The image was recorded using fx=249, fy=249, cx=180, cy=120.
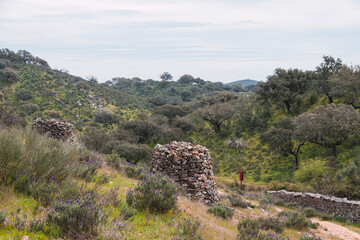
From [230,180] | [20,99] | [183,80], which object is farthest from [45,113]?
[183,80]

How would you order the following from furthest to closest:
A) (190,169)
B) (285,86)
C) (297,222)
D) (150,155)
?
(285,86)
(150,155)
(297,222)
(190,169)

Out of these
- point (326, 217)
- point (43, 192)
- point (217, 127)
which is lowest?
point (326, 217)

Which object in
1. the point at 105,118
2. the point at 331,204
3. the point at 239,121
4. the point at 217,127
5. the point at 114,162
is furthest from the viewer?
the point at 105,118

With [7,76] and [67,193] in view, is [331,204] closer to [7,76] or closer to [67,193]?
[67,193]

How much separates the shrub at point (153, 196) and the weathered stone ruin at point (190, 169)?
9.51 feet

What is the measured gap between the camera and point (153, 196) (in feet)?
17.2

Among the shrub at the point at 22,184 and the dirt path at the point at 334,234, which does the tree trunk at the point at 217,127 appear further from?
the shrub at the point at 22,184

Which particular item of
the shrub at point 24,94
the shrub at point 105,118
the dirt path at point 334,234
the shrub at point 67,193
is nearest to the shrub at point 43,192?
the shrub at point 67,193

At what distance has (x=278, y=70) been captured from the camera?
38.2 meters

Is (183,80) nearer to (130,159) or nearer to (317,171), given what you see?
(130,159)

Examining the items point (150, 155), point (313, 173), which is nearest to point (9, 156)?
point (313, 173)

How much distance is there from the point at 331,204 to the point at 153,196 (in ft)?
42.6

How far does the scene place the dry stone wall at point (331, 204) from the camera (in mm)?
12836

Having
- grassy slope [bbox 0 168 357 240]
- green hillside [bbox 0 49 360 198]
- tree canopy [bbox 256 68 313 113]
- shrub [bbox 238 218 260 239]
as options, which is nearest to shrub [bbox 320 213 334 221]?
green hillside [bbox 0 49 360 198]
